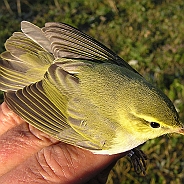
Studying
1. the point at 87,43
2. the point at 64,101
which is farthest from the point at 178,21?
the point at 64,101

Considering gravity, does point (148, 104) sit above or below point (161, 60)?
above

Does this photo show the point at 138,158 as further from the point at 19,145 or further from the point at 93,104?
the point at 19,145

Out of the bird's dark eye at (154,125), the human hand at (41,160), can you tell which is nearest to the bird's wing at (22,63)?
the human hand at (41,160)

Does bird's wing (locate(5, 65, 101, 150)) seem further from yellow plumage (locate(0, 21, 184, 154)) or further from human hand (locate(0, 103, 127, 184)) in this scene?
human hand (locate(0, 103, 127, 184))

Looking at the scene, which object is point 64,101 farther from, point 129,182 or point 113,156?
point 129,182

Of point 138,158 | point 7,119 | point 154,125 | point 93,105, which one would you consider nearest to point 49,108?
point 93,105

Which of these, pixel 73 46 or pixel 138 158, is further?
pixel 138 158

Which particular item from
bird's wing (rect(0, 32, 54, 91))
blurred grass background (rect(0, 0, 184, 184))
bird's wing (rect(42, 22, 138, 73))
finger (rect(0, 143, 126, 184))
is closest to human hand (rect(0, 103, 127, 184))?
finger (rect(0, 143, 126, 184))
